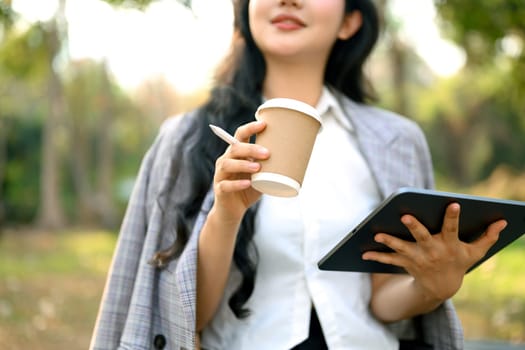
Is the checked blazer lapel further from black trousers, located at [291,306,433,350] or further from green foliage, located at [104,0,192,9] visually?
green foliage, located at [104,0,192,9]

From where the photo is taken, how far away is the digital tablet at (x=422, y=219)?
1438mm

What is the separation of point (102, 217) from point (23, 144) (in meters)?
2.50

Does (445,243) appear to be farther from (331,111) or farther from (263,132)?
(331,111)

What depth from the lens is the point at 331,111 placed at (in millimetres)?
2184

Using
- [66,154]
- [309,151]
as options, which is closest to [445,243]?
[309,151]

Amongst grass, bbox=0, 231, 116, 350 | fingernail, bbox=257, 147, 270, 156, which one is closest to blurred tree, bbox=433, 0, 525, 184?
grass, bbox=0, 231, 116, 350

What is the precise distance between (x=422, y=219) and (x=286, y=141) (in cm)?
38

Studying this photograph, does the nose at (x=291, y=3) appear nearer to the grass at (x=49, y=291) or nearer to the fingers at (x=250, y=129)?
the fingers at (x=250, y=129)

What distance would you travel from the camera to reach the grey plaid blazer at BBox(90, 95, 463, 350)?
1820mm

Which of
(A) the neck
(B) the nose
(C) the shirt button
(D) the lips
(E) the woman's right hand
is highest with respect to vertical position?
(B) the nose

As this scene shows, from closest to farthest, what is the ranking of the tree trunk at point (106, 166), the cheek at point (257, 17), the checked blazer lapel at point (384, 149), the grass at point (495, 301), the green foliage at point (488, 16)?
the cheek at point (257, 17)
the checked blazer lapel at point (384, 149)
the green foliage at point (488, 16)
the grass at point (495, 301)
the tree trunk at point (106, 166)

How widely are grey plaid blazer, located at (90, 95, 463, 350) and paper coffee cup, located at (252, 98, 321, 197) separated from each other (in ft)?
1.67

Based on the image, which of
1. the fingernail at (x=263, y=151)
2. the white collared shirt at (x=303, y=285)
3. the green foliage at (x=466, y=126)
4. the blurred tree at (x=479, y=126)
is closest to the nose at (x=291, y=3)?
the white collared shirt at (x=303, y=285)

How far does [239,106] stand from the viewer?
2.08m
